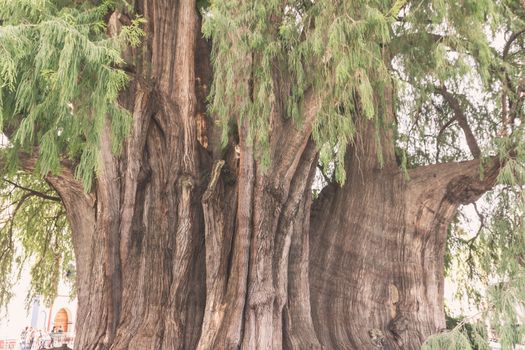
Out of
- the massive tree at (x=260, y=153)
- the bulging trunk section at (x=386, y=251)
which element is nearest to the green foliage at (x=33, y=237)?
the massive tree at (x=260, y=153)

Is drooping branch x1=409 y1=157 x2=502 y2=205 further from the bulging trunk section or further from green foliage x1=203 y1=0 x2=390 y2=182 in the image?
green foliage x1=203 y1=0 x2=390 y2=182

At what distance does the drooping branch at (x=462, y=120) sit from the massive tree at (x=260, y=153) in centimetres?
2

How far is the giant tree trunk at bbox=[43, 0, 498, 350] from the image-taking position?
4.41 metres

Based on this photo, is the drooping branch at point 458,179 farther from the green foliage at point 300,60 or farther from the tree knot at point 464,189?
the green foliage at point 300,60

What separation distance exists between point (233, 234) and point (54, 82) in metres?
2.41

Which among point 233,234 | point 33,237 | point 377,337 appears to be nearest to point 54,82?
point 233,234

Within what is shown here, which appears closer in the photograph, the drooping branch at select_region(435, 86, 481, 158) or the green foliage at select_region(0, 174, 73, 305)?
the drooping branch at select_region(435, 86, 481, 158)

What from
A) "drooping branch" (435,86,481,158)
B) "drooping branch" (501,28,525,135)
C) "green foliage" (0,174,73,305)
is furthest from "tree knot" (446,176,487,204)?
"green foliage" (0,174,73,305)

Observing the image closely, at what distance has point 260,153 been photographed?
418cm

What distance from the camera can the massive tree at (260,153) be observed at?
3379 millimetres

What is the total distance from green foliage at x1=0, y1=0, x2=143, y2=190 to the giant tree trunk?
1070 mm

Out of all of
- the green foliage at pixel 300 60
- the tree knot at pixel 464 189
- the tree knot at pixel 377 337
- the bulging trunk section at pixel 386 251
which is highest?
the green foliage at pixel 300 60

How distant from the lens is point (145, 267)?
464 centimetres

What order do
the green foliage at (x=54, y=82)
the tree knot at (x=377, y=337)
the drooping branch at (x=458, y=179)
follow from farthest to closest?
the drooping branch at (x=458, y=179), the tree knot at (x=377, y=337), the green foliage at (x=54, y=82)
